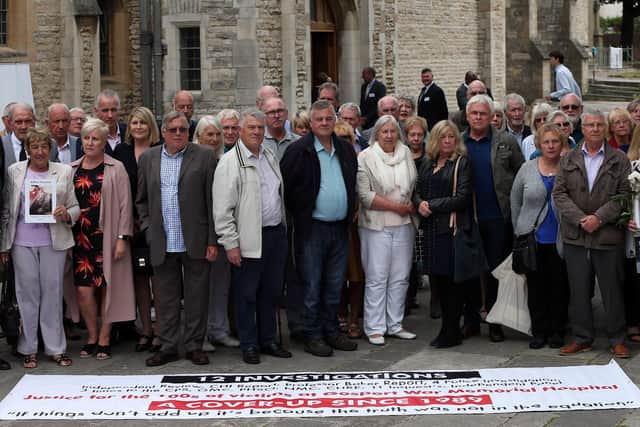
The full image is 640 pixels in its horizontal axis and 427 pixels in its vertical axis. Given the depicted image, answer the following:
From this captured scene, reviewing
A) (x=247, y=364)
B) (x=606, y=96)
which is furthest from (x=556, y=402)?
(x=606, y=96)

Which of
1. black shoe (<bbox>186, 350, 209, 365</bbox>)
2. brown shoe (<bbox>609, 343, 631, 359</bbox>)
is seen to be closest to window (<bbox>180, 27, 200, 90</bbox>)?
black shoe (<bbox>186, 350, 209, 365</bbox>)

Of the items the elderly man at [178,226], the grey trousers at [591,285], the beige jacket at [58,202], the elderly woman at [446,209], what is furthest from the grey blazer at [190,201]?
the grey trousers at [591,285]

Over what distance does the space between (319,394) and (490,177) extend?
109 inches

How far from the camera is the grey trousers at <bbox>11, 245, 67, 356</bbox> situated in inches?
360

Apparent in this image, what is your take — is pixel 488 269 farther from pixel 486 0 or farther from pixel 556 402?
pixel 486 0

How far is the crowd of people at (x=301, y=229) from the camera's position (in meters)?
9.06

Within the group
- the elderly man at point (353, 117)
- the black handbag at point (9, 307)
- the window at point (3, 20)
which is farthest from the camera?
the window at point (3, 20)

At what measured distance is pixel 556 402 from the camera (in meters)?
7.80

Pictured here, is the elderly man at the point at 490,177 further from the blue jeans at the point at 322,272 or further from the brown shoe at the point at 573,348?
the blue jeans at the point at 322,272

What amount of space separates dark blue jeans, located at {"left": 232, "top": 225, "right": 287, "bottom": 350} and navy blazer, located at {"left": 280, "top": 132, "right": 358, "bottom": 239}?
0.22 m

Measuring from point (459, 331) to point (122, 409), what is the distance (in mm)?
3156

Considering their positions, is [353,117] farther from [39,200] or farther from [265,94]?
[39,200]

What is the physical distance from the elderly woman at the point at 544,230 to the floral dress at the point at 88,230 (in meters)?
3.48

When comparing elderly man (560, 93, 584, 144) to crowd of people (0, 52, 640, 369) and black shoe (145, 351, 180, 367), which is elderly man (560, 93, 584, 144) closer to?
crowd of people (0, 52, 640, 369)
